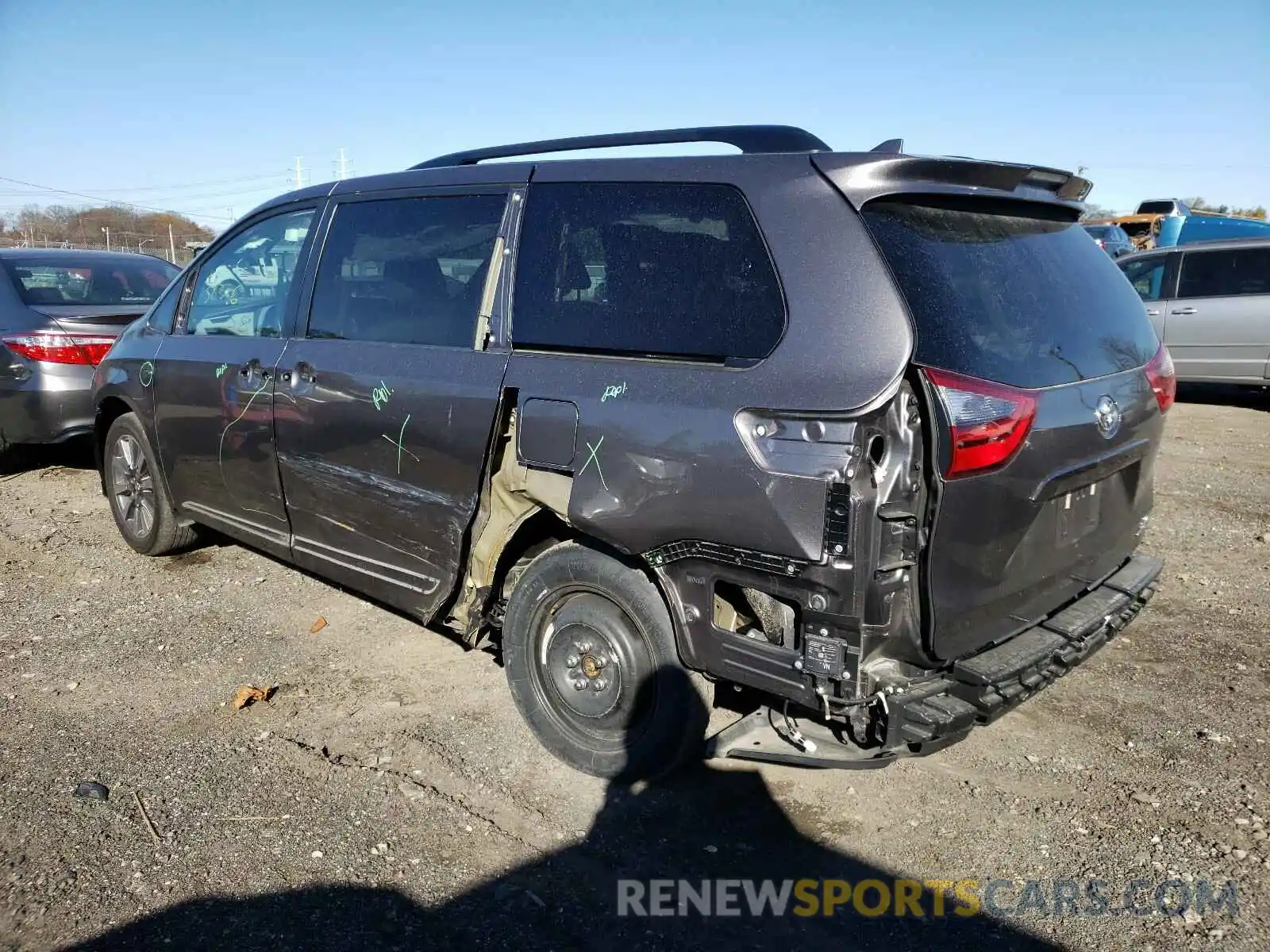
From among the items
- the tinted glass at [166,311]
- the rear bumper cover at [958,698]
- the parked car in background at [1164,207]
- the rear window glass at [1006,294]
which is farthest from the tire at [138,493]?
the parked car in background at [1164,207]

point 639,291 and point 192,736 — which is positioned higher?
point 639,291

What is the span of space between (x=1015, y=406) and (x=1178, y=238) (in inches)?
925

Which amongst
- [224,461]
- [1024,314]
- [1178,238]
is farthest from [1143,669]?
[1178,238]

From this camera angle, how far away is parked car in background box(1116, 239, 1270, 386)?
10.1 meters

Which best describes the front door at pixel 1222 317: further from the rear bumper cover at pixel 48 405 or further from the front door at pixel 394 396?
the rear bumper cover at pixel 48 405

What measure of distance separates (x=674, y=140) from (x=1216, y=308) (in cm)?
935

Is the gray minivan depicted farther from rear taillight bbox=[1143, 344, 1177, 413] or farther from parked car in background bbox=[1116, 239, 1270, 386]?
parked car in background bbox=[1116, 239, 1270, 386]

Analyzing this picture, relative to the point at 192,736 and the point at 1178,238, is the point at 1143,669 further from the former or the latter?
the point at 1178,238

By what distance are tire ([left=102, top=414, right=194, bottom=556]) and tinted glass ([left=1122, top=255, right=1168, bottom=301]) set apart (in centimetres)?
1023

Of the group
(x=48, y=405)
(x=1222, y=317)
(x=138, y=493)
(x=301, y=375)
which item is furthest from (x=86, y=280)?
(x=1222, y=317)

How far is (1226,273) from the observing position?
10438 mm

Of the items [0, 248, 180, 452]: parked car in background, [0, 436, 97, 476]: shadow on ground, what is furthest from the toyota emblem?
[0, 436, 97, 476]: shadow on ground

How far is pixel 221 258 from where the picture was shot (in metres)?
4.79

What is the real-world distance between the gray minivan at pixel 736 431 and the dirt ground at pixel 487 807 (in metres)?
0.35
